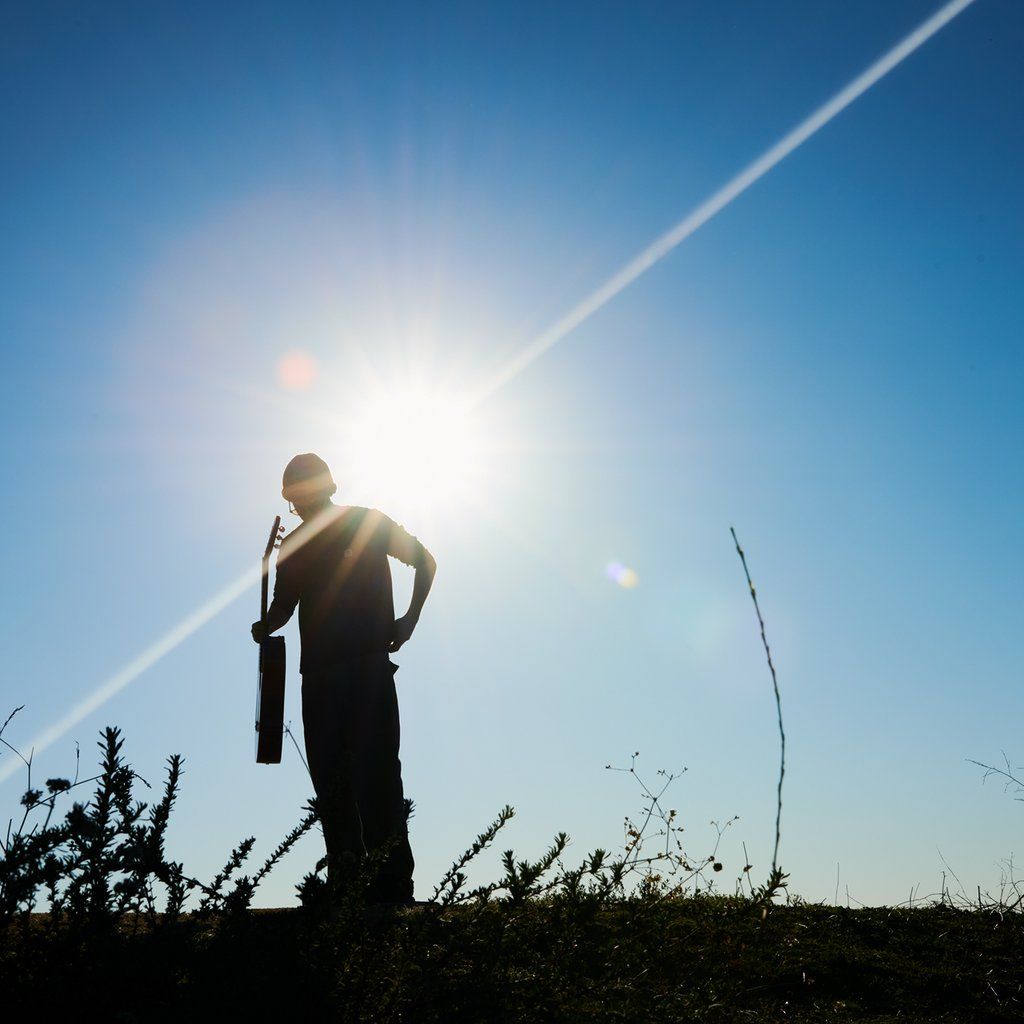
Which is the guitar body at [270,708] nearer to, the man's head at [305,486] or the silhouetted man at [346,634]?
the silhouetted man at [346,634]

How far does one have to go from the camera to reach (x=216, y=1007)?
84.8 inches

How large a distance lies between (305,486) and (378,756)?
1.73 m

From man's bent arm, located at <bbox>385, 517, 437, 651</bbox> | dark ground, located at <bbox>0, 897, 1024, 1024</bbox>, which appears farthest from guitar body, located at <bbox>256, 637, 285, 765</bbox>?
dark ground, located at <bbox>0, 897, 1024, 1024</bbox>

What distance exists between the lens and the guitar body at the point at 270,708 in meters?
5.38

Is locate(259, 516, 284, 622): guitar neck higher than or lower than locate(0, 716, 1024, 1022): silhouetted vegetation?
higher

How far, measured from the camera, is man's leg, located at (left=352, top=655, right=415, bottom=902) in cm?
557

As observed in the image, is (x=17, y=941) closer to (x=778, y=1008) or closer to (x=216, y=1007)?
(x=216, y=1007)

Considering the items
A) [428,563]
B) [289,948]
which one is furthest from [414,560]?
[289,948]

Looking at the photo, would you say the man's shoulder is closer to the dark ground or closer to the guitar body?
the guitar body

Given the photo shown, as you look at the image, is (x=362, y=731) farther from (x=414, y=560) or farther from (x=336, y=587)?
(x=414, y=560)

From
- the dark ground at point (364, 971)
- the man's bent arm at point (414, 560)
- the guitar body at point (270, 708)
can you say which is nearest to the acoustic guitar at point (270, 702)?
the guitar body at point (270, 708)

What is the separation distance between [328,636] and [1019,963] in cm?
384

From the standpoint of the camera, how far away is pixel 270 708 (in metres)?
5.38

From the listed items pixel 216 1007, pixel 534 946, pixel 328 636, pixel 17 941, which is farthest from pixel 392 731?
pixel 216 1007
